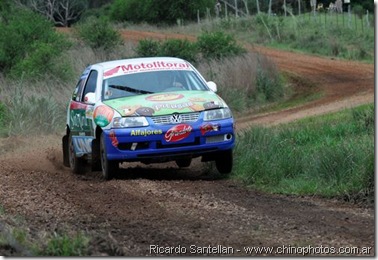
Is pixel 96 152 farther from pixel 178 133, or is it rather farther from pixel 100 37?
pixel 100 37

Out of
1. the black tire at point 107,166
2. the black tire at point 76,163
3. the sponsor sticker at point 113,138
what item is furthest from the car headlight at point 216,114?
the black tire at point 76,163

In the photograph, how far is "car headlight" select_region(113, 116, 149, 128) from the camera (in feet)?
38.2

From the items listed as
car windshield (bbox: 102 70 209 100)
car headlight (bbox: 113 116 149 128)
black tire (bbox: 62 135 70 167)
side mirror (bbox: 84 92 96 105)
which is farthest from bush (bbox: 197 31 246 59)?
car headlight (bbox: 113 116 149 128)

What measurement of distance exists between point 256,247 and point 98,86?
5991mm

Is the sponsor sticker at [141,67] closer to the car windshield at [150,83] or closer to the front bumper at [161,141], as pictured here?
the car windshield at [150,83]

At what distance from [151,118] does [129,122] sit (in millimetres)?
268

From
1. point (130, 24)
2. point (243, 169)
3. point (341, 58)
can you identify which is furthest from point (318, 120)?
point (130, 24)

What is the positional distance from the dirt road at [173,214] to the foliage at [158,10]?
3696cm

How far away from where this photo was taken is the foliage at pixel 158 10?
169ft

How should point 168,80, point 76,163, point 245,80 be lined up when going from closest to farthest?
point 168,80, point 76,163, point 245,80

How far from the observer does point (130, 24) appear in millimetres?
55812

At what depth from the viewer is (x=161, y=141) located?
11.6 metres

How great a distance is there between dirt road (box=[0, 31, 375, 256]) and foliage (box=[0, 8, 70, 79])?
11126mm

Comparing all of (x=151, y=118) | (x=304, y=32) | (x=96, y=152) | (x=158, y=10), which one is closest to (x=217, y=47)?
(x=304, y=32)
